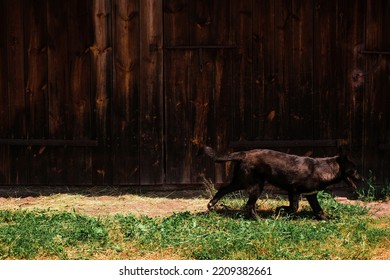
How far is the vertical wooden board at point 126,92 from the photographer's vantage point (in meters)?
9.62

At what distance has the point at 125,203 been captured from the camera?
9133mm

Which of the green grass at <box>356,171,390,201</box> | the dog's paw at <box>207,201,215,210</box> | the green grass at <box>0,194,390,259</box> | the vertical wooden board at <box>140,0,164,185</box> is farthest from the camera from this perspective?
the vertical wooden board at <box>140,0,164,185</box>

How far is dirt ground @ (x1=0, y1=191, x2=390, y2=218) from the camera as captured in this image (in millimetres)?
8656

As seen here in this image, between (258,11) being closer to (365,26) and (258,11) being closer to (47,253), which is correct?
(365,26)

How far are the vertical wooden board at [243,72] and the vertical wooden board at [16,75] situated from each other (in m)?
2.87

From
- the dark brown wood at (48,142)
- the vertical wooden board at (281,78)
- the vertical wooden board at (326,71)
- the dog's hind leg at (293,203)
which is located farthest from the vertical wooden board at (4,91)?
the vertical wooden board at (326,71)

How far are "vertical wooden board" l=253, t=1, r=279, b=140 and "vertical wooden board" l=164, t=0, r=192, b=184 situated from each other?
88 cm

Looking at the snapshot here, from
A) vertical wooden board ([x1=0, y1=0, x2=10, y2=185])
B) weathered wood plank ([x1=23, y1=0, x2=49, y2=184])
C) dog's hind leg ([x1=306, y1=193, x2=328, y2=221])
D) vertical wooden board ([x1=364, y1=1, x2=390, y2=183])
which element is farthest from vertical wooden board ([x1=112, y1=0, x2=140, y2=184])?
vertical wooden board ([x1=364, y1=1, x2=390, y2=183])

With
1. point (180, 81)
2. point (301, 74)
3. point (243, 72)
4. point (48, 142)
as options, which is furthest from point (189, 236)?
point (301, 74)

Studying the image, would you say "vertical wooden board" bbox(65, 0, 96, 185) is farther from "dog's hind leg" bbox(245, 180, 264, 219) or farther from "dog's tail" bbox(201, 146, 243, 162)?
"dog's hind leg" bbox(245, 180, 264, 219)

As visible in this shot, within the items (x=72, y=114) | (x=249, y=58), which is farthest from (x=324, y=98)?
(x=72, y=114)

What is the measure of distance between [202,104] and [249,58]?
88 centimetres

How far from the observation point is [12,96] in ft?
32.0

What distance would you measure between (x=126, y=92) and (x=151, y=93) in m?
0.34
